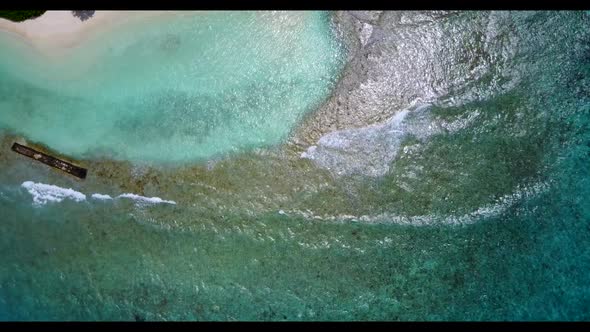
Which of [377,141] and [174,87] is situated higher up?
[174,87]

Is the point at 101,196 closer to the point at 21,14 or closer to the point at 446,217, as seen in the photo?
Answer: the point at 21,14

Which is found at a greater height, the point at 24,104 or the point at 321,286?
the point at 24,104

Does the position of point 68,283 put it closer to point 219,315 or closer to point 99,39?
point 219,315

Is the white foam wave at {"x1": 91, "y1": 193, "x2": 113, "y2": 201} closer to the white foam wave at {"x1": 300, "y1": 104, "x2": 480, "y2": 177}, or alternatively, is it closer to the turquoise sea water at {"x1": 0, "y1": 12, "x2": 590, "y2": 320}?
the turquoise sea water at {"x1": 0, "y1": 12, "x2": 590, "y2": 320}

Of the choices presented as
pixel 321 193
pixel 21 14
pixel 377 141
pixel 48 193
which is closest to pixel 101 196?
pixel 48 193
